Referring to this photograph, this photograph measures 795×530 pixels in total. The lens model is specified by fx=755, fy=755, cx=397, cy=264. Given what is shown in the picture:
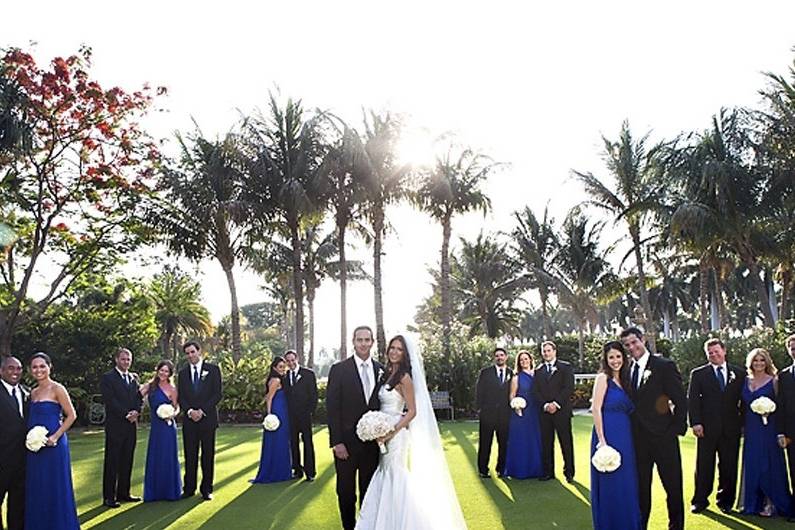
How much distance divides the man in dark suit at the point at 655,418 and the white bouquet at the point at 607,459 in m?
0.57

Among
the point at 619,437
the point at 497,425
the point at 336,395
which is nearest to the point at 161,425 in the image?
the point at 336,395

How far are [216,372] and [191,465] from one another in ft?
4.19

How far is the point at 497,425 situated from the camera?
38.0ft

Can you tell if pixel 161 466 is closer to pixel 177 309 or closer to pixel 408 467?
pixel 408 467

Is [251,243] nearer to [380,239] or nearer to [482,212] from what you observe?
[380,239]

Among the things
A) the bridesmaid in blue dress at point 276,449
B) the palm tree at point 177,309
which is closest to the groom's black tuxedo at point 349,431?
the bridesmaid in blue dress at point 276,449

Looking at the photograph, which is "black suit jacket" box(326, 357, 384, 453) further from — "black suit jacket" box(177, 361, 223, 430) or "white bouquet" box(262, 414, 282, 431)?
"white bouquet" box(262, 414, 282, 431)

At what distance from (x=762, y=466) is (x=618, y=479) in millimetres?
2396

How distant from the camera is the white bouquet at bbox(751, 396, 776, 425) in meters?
8.10

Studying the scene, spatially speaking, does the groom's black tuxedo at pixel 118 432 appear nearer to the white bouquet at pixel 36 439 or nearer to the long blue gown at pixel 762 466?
the white bouquet at pixel 36 439

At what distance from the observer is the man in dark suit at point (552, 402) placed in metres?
10.9

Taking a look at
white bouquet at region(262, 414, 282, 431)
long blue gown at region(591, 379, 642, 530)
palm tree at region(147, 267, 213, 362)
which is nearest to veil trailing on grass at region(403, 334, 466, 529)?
long blue gown at region(591, 379, 642, 530)

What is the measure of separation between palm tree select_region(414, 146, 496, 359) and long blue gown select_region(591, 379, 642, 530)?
19054 mm

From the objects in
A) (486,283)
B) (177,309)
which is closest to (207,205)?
(486,283)
